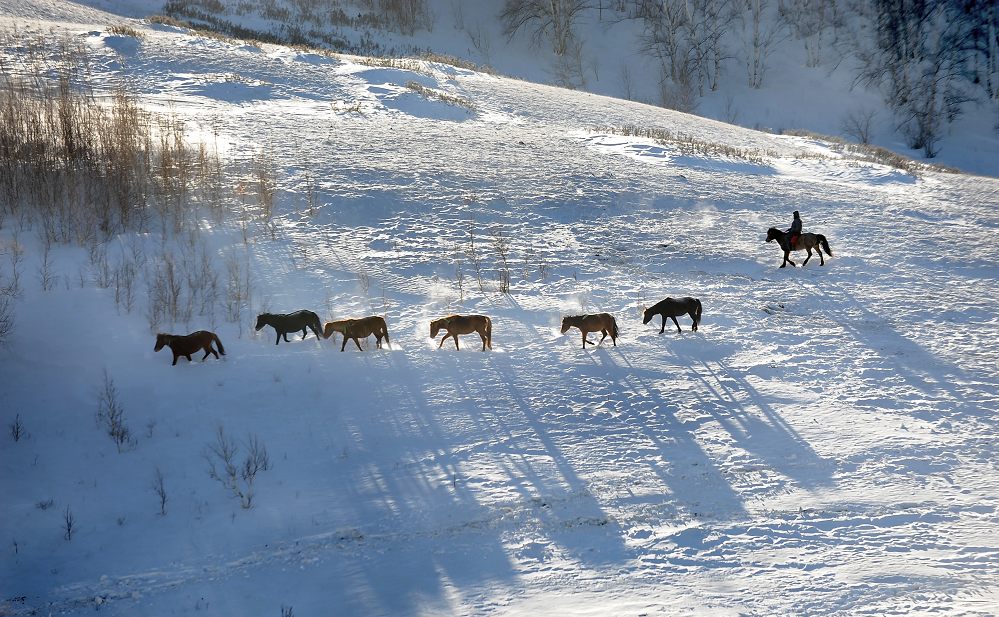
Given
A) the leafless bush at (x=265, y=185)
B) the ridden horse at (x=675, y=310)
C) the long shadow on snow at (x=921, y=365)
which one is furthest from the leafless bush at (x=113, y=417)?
the long shadow on snow at (x=921, y=365)

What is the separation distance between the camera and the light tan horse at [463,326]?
10.0 meters

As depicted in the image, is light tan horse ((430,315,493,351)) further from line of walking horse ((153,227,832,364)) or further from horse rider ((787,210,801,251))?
horse rider ((787,210,801,251))

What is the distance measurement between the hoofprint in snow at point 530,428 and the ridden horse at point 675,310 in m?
0.33

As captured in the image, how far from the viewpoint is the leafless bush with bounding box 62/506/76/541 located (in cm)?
641

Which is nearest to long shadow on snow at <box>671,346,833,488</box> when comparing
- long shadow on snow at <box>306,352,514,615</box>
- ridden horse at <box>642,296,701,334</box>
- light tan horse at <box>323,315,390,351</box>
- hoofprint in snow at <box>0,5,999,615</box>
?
hoofprint in snow at <box>0,5,999,615</box>

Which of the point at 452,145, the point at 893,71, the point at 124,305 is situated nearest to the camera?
the point at 124,305

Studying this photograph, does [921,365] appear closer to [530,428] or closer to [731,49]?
[530,428]

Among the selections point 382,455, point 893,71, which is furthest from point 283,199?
point 893,71

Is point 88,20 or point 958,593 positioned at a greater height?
point 88,20

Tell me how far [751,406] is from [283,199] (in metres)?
10.9

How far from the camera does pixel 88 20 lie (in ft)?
100

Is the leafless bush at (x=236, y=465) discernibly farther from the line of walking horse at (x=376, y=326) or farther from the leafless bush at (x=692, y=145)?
the leafless bush at (x=692, y=145)

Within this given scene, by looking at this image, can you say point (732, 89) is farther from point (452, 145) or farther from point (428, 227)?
point (428, 227)

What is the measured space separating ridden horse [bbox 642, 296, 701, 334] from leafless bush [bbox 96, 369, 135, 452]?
23.7 feet
